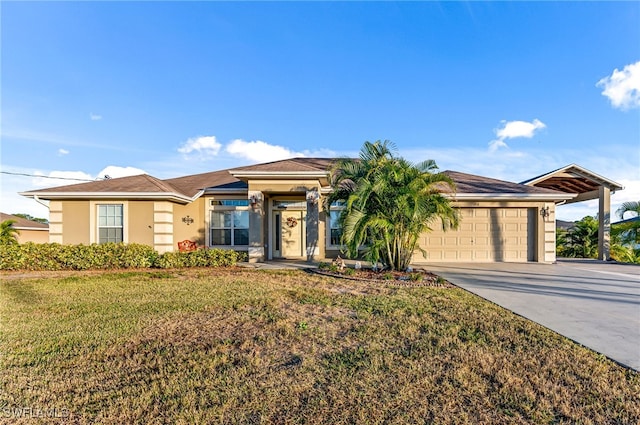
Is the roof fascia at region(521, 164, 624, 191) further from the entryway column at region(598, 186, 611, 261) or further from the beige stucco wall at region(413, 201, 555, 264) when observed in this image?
the beige stucco wall at region(413, 201, 555, 264)

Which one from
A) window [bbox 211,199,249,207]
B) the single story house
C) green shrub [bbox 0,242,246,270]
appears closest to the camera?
green shrub [bbox 0,242,246,270]

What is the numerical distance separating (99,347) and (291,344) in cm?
238

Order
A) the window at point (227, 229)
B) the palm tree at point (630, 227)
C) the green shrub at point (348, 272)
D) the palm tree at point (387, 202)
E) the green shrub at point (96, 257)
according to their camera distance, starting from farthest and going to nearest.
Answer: the palm tree at point (630, 227) → the window at point (227, 229) → the green shrub at point (96, 257) → the green shrub at point (348, 272) → the palm tree at point (387, 202)

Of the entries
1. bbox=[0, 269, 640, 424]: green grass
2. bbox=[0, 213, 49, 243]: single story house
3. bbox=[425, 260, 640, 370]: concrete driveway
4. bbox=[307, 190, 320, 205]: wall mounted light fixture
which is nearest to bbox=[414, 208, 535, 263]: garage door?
bbox=[425, 260, 640, 370]: concrete driveway

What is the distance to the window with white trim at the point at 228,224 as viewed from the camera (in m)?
12.9

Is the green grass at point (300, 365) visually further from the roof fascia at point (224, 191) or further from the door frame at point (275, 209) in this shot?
the roof fascia at point (224, 191)

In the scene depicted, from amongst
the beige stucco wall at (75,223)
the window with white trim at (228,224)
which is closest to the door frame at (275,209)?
the window with white trim at (228,224)

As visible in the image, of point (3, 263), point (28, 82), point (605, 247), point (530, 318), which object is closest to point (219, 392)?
point (530, 318)

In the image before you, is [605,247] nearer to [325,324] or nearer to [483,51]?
[483,51]

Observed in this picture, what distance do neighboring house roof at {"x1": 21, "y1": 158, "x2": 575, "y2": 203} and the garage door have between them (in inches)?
29.2

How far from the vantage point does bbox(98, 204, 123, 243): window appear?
11453 mm

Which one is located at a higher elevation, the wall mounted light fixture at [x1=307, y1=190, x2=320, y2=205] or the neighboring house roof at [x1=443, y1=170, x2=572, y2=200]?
the neighboring house roof at [x1=443, y1=170, x2=572, y2=200]

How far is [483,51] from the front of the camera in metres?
13.5

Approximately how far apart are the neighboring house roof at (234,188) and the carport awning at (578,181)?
2.05 m
